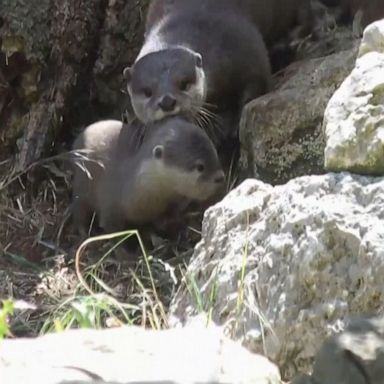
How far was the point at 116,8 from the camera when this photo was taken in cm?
618

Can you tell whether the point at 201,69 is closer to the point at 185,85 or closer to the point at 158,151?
the point at 185,85

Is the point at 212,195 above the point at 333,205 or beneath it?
beneath

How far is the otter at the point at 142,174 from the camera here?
17.5 feet

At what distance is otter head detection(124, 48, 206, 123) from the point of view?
565 centimetres

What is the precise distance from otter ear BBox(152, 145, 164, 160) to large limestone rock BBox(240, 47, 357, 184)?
1.20 feet

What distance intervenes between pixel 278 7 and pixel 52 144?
143cm

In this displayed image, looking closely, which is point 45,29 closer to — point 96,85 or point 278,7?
point 96,85

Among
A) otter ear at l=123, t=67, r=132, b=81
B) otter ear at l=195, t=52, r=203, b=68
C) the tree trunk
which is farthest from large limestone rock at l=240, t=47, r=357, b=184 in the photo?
the tree trunk

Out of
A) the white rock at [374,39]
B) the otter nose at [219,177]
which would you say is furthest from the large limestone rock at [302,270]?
the otter nose at [219,177]

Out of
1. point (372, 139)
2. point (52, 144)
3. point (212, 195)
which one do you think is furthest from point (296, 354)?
point (52, 144)

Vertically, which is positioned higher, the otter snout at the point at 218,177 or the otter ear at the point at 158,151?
the otter ear at the point at 158,151

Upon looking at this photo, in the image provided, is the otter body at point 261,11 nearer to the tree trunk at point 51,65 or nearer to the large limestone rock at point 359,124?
the tree trunk at point 51,65

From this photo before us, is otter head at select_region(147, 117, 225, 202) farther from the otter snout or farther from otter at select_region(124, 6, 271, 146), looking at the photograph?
otter at select_region(124, 6, 271, 146)

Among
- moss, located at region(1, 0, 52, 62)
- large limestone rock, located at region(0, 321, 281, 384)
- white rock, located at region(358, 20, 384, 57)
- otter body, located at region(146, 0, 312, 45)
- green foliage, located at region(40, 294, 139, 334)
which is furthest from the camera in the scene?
otter body, located at region(146, 0, 312, 45)
